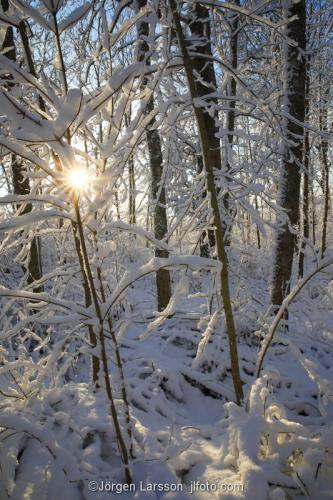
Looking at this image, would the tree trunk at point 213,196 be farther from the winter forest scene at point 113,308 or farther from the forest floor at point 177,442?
the forest floor at point 177,442

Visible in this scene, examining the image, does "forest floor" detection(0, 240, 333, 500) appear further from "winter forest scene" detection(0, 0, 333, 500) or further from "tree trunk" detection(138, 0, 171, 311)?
"tree trunk" detection(138, 0, 171, 311)

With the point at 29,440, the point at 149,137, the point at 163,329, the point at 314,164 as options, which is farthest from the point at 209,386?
the point at 314,164

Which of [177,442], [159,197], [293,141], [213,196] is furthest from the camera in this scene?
[159,197]

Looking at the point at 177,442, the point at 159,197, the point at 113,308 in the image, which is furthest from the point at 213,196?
the point at 159,197

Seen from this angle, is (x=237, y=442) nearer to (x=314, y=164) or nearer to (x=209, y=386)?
(x=209, y=386)

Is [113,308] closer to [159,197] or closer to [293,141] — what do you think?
[159,197]

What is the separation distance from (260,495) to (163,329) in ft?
9.73

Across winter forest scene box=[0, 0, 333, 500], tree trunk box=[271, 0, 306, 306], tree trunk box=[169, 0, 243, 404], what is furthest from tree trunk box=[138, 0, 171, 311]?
tree trunk box=[169, 0, 243, 404]

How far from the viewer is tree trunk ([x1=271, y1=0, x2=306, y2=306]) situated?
3748 mm

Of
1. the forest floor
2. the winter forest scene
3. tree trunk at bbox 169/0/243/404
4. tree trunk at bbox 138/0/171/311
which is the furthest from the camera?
tree trunk at bbox 138/0/171/311

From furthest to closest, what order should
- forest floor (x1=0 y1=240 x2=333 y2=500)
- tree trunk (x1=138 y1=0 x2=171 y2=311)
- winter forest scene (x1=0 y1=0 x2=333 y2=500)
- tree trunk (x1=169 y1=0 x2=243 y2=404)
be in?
tree trunk (x1=138 y1=0 x2=171 y2=311)
tree trunk (x1=169 y1=0 x2=243 y2=404)
forest floor (x1=0 y1=240 x2=333 y2=500)
winter forest scene (x1=0 y1=0 x2=333 y2=500)

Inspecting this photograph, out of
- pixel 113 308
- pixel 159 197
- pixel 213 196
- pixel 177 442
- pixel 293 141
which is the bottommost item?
pixel 177 442

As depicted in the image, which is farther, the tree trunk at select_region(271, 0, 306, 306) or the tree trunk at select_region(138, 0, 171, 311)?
the tree trunk at select_region(138, 0, 171, 311)

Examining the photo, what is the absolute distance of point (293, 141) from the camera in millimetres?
3691
